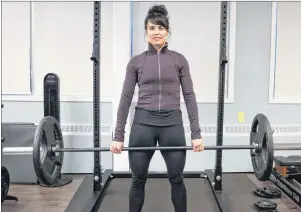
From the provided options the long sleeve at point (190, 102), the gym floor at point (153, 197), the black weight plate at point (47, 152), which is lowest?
the gym floor at point (153, 197)

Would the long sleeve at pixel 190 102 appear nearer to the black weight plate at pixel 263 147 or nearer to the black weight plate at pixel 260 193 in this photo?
the black weight plate at pixel 263 147

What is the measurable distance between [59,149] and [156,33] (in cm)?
106

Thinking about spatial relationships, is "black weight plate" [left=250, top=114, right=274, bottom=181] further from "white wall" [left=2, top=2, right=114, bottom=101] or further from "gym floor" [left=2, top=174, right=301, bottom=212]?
"white wall" [left=2, top=2, right=114, bottom=101]

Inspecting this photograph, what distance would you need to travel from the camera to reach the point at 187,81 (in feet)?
6.93

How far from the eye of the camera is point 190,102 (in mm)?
2092

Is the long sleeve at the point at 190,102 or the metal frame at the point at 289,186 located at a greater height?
the long sleeve at the point at 190,102

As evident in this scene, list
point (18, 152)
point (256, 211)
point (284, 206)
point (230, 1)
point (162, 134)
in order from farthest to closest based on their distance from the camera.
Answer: point (230, 1) → point (18, 152) → point (284, 206) → point (256, 211) → point (162, 134)

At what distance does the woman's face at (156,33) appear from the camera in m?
2.02

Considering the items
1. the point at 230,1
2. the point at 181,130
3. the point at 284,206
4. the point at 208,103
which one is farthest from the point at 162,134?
the point at 230,1

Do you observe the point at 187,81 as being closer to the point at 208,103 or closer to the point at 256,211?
the point at 256,211

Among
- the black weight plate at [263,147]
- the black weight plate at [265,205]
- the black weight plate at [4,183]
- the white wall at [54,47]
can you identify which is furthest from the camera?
the white wall at [54,47]

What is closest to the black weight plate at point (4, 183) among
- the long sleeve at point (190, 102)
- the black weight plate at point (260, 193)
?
the long sleeve at point (190, 102)

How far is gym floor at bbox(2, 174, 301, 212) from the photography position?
2.63 meters

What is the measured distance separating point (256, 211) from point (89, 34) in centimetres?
245
